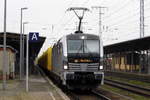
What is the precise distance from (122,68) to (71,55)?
3663 cm

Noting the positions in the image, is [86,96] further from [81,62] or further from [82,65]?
[81,62]

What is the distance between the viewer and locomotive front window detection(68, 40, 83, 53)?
19156 mm

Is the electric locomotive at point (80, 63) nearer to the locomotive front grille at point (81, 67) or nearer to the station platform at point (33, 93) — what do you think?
the locomotive front grille at point (81, 67)

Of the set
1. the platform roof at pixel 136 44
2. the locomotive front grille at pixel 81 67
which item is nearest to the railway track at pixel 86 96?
the locomotive front grille at pixel 81 67

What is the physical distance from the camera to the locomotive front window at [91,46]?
759 inches

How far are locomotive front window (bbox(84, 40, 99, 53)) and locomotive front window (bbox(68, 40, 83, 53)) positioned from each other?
0.81 feet

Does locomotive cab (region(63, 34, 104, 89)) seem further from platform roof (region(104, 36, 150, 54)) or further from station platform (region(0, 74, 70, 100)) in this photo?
platform roof (region(104, 36, 150, 54))

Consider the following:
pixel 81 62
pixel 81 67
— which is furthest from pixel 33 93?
pixel 81 62

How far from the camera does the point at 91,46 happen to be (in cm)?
1952

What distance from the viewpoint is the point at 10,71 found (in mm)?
31016

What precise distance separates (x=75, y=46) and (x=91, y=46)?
31.4 inches

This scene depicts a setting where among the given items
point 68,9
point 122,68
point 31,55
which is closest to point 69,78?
point 68,9

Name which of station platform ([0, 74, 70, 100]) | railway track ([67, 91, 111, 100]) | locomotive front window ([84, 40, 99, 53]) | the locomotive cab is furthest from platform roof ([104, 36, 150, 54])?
station platform ([0, 74, 70, 100])

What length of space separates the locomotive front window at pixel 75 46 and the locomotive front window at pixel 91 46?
25 centimetres
